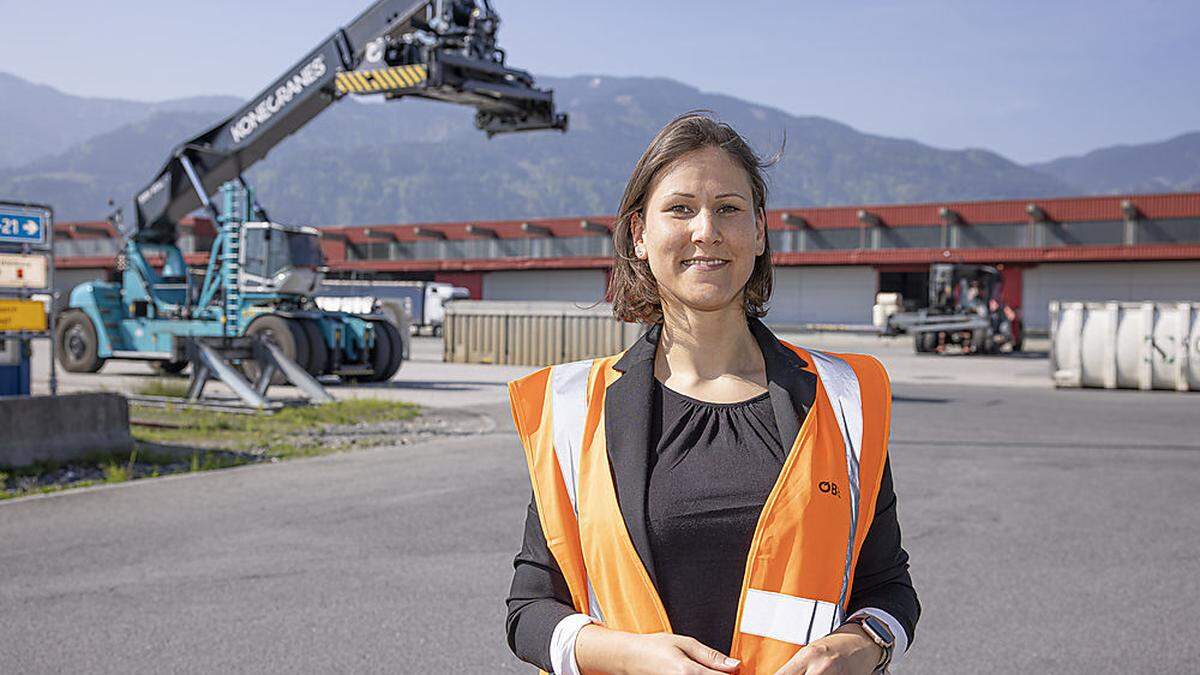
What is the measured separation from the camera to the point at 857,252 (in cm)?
4988

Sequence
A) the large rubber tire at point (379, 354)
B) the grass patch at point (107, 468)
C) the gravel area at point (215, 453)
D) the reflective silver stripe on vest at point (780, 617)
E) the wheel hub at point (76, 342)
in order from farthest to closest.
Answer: the wheel hub at point (76, 342) → the large rubber tire at point (379, 354) → the gravel area at point (215, 453) → the grass patch at point (107, 468) → the reflective silver stripe on vest at point (780, 617)

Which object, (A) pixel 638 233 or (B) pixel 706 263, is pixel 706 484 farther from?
(A) pixel 638 233

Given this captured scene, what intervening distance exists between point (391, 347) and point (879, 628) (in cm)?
2047

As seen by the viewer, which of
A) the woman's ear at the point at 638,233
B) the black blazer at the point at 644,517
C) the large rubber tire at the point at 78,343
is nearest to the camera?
the black blazer at the point at 644,517

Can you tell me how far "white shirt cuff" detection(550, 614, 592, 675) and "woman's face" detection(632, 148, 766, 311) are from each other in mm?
696

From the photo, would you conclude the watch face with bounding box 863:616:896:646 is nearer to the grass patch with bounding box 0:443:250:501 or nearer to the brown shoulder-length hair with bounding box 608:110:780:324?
the brown shoulder-length hair with bounding box 608:110:780:324

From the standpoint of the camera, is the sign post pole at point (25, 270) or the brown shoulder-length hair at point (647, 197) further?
the sign post pole at point (25, 270)

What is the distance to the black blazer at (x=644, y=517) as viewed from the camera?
2230 millimetres

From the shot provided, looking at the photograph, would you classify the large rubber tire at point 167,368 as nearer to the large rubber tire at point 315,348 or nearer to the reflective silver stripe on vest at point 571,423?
the large rubber tire at point 315,348

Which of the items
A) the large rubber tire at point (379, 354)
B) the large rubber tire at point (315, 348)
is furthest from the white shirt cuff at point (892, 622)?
the large rubber tire at point (379, 354)

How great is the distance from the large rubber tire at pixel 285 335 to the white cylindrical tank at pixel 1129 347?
48.5 ft

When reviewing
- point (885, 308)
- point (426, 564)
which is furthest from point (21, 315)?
point (885, 308)

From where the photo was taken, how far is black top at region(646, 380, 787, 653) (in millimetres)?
2186

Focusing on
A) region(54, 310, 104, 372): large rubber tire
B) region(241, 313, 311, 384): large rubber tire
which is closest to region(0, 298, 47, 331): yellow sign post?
region(241, 313, 311, 384): large rubber tire
